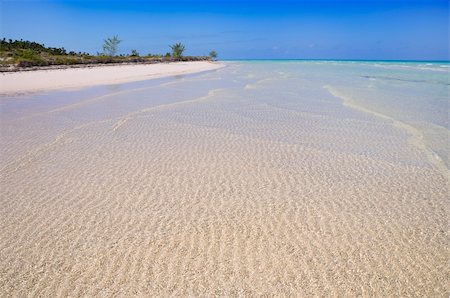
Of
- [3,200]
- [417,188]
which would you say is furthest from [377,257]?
[3,200]

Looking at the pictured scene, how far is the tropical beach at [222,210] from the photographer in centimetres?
385

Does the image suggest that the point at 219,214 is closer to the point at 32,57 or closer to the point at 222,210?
the point at 222,210

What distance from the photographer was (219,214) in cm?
530

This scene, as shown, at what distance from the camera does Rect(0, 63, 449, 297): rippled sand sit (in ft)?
12.6

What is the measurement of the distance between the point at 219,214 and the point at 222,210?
144 mm

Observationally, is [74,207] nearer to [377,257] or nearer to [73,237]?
[73,237]

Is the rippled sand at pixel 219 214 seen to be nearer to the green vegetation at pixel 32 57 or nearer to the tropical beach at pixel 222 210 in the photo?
the tropical beach at pixel 222 210

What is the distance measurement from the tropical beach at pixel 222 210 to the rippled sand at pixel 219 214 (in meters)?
0.02

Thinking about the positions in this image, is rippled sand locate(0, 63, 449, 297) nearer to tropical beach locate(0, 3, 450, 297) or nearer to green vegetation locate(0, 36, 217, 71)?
tropical beach locate(0, 3, 450, 297)

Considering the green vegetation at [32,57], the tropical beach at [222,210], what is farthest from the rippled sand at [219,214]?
the green vegetation at [32,57]

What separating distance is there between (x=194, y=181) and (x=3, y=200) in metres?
3.13

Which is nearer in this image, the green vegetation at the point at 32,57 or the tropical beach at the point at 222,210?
the tropical beach at the point at 222,210

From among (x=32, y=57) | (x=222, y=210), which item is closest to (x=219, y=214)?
(x=222, y=210)

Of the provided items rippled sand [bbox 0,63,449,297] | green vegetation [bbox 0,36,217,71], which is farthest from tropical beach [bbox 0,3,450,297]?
green vegetation [bbox 0,36,217,71]
